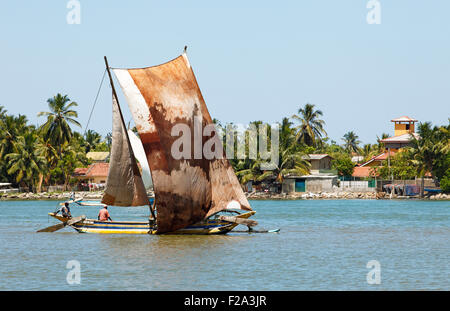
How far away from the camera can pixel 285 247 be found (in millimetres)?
39406

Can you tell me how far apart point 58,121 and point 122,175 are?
Result: 76696 millimetres

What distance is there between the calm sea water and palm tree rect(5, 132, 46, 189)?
187 ft

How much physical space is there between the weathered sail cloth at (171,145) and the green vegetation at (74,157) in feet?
210

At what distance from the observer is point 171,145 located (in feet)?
130

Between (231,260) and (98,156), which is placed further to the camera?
(98,156)

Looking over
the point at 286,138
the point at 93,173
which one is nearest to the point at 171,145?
the point at 286,138

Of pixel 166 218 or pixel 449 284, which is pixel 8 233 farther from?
pixel 449 284

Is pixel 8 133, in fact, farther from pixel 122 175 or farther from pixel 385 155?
pixel 122 175

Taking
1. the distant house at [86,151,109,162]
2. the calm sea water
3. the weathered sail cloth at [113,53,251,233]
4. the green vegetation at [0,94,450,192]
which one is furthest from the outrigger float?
the distant house at [86,151,109,162]

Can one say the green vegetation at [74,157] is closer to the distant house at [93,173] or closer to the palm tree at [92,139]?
the distant house at [93,173]
